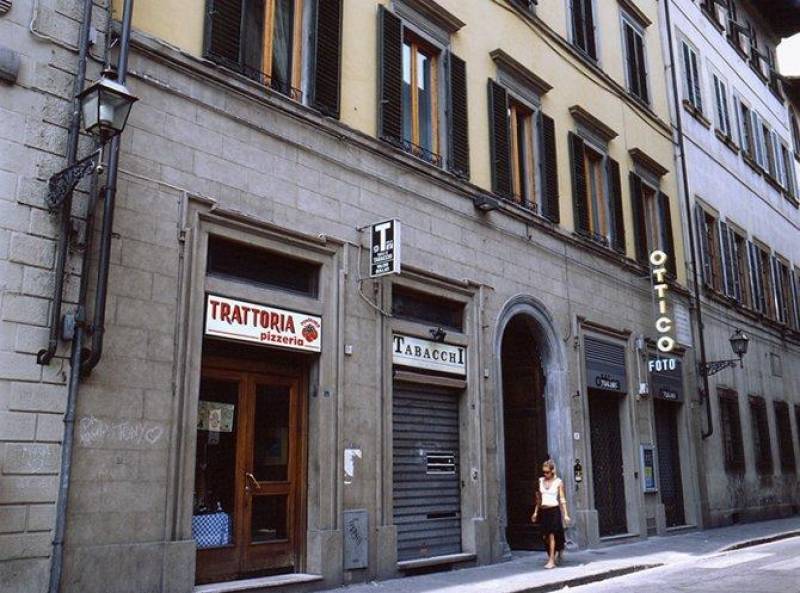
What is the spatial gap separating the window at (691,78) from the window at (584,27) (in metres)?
4.99

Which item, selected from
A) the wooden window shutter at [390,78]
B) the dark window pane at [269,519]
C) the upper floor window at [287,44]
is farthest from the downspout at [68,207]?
the wooden window shutter at [390,78]

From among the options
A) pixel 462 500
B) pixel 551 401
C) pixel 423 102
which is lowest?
pixel 462 500

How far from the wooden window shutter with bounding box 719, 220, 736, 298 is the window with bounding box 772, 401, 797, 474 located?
4.08 metres

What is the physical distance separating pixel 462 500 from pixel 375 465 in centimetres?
215

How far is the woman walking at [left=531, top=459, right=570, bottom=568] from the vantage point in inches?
464

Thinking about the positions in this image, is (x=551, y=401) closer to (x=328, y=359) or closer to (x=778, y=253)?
(x=328, y=359)

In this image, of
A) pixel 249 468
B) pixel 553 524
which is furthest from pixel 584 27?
pixel 249 468

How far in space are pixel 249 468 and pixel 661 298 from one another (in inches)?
439

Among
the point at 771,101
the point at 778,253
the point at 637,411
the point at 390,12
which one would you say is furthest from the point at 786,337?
the point at 390,12

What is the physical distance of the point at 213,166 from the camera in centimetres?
898

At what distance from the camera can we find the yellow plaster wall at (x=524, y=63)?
9.10m

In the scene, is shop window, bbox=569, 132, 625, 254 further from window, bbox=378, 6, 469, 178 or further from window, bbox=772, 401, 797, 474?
window, bbox=772, 401, 797, 474

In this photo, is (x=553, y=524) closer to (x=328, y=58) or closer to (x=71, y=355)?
(x=328, y=58)

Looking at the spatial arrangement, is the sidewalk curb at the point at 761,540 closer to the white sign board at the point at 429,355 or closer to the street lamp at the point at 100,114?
the white sign board at the point at 429,355
